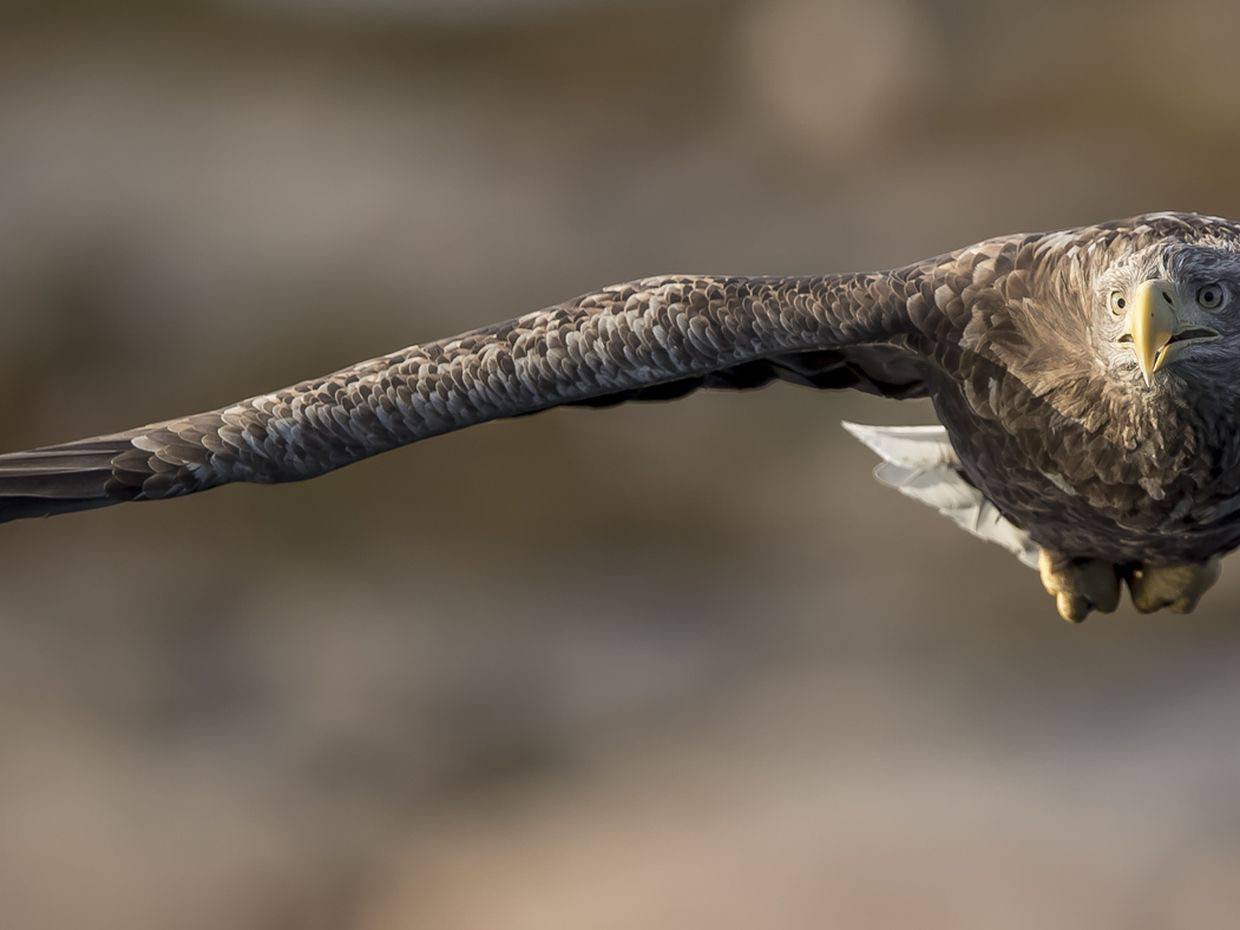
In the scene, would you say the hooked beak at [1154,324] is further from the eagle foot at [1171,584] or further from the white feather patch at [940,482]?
the white feather patch at [940,482]

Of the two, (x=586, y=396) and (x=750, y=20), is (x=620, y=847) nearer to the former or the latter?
(x=750, y=20)

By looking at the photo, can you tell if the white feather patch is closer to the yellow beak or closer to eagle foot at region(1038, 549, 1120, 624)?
eagle foot at region(1038, 549, 1120, 624)

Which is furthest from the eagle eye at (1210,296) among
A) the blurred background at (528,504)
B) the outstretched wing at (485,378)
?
the blurred background at (528,504)

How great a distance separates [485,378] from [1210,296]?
2073 millimetres

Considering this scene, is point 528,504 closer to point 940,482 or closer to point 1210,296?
point 940,482

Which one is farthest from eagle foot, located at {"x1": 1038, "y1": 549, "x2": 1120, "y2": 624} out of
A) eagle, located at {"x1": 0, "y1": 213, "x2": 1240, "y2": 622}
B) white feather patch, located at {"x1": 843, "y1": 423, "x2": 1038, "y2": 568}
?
eagle, located at {"x1": 0, "y1": 213, "x2": 1240, "y2": 622}

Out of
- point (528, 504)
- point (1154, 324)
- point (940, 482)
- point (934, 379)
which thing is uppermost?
point (1154, 324)

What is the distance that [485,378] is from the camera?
497 cm

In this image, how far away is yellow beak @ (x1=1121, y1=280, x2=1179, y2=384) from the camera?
406 cm

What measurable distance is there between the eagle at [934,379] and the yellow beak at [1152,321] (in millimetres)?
67

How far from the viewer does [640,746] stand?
45.0 feet

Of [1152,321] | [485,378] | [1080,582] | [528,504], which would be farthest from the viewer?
[528,504]

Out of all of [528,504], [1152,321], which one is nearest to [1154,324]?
[1152,321]

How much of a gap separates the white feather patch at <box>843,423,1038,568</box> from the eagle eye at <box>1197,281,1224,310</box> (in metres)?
2.01
